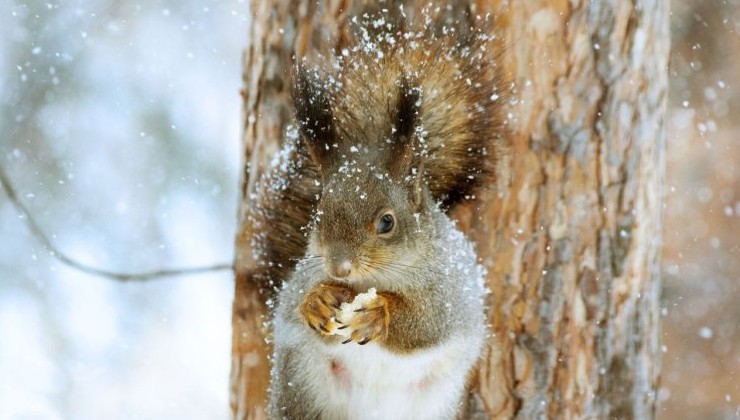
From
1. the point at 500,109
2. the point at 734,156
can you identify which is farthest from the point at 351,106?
the point at 734,156

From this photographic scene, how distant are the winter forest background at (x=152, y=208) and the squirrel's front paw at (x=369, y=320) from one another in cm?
165

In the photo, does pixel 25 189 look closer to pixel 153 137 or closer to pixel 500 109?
pixel 153 137

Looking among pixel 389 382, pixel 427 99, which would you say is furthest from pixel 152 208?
pixel 427 99

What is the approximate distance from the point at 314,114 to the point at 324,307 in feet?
0.96

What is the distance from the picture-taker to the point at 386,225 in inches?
47.0

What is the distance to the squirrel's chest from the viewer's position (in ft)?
4.33

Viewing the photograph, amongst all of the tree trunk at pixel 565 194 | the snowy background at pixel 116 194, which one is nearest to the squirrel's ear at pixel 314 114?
the tree trunk at pixel 565 194

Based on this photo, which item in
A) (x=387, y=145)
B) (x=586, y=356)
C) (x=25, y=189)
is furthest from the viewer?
(x=25, y=189)

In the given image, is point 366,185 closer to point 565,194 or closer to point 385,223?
point 385,223

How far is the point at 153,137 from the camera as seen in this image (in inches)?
116

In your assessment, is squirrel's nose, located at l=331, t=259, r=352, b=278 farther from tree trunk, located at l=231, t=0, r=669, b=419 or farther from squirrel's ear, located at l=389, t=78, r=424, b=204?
tree trunk, located at l=231, t=0, r=669, b=419

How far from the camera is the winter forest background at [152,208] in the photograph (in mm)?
2658

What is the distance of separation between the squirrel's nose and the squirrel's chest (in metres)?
0.21

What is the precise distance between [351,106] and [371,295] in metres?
0.29
